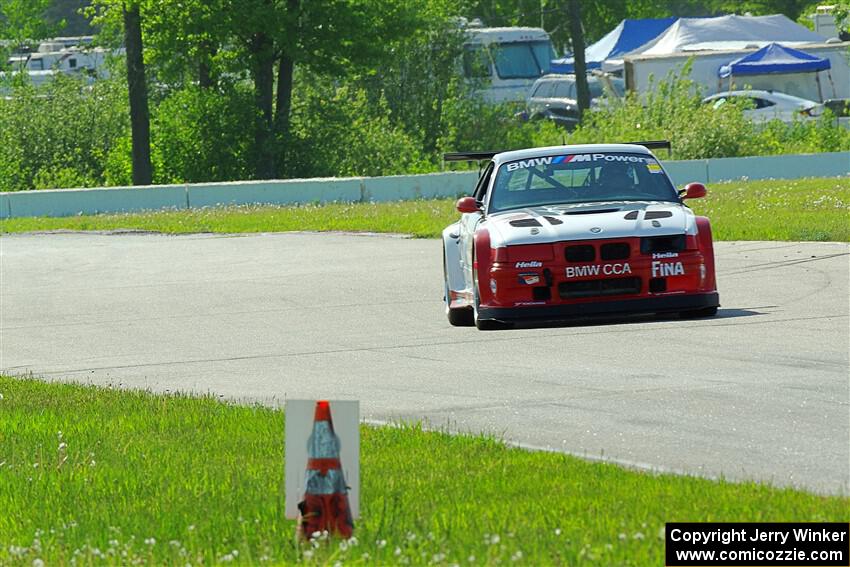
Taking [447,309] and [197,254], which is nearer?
[447,309]

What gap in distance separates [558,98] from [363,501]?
5007 centimetres

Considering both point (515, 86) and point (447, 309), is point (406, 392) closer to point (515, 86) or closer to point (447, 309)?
point (447, 309)

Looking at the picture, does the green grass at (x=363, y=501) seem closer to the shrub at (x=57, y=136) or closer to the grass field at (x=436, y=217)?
the grass field at (x=436, y=217)

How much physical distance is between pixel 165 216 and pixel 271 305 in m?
14.4

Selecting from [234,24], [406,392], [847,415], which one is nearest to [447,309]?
[406,392]

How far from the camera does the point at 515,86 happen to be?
2223 inches

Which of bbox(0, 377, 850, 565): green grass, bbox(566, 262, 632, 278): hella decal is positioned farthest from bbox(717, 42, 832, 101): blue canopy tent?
bbox(0, 377, 850, 565): green grass

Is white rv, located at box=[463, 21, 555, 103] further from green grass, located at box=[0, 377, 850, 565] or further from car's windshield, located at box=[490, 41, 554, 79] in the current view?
green grass, located at box=[0, 377, 850, 565]

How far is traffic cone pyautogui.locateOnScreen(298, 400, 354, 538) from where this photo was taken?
6.20m

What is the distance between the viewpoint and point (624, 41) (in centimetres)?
6391

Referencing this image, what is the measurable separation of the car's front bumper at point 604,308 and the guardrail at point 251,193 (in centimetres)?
2044

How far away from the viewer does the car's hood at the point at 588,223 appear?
12320mm

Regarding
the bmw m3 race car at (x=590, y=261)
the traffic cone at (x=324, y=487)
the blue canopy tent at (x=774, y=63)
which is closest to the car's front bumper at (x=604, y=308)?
the bmw m3 race car at (x=590, y=261)

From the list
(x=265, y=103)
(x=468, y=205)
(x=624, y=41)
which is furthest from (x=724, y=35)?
(x=468, y=205)
